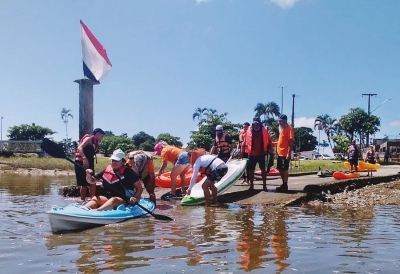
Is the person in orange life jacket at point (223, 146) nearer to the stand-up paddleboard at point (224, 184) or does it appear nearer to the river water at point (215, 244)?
the stand-up paddleboard at point (224, 184)

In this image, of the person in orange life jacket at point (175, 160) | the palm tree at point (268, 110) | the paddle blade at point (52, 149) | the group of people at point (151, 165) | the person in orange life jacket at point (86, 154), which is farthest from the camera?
the palm tree at point (268, 110)

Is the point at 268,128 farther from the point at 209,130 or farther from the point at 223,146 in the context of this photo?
the point at 223,146

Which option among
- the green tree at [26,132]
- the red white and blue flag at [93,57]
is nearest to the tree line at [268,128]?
the green tree at [26,132]

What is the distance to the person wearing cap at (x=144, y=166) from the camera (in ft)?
28.3

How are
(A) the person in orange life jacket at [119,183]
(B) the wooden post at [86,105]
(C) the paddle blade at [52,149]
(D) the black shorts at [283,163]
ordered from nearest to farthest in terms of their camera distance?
1. (A) the person in orange life jacket at [119,183]
2. (C) the paddle blade at [52,149]
3. (D) the black shorts at [283,163]
4. (B) the wooden post at [86,105]

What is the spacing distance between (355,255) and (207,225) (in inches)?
95.2

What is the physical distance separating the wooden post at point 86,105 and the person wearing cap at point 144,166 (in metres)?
1.79

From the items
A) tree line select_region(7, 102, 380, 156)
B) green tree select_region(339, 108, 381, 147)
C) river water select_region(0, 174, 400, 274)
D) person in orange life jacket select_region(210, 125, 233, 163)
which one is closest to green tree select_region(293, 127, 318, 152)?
tree line select_region(7, 102, 380, 156)

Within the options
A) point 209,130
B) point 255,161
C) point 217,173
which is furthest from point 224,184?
point 209,130

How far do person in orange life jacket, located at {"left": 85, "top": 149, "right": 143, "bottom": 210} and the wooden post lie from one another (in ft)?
9.60

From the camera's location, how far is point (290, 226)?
256 inches

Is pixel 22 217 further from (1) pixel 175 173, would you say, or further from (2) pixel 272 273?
(2) pixel 272 273

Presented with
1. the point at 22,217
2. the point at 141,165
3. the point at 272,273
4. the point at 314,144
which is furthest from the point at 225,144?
the point at 314,144

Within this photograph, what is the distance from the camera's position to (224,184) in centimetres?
946
